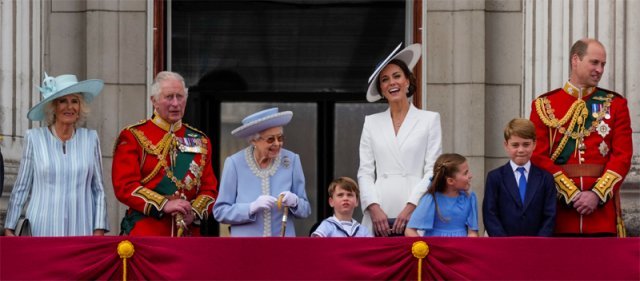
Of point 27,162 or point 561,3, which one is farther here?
point 561,3

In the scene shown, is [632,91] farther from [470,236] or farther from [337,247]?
[337,247]

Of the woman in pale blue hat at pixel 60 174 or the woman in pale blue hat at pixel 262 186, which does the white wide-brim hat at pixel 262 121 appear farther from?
the woman in pale blue hat at pixel 60 174

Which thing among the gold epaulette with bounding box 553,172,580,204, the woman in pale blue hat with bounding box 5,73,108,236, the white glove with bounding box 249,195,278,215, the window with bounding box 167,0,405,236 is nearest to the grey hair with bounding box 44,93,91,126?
the woman in pale blue hat with bounding box 5,73,108,236

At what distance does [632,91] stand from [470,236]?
2.96 metres

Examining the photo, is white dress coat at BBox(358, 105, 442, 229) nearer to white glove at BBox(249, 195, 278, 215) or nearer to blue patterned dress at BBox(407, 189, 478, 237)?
blue patterned dress at BBox(407, 189, 478, 237)

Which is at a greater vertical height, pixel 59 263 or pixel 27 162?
pixel 27 162

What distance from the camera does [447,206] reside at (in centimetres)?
880

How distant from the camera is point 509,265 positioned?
26.2ft

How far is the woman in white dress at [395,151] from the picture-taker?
30.0ft

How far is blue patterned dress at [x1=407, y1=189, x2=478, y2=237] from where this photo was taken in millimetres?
8742

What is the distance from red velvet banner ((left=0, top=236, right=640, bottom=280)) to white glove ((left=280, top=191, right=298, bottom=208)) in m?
0.84

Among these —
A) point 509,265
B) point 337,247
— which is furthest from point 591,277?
point 337,247

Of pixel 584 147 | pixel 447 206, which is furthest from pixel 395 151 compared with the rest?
pixel 584 147

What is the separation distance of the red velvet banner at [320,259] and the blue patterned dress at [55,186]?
1.01m
